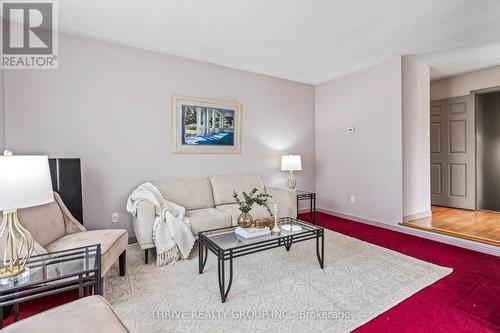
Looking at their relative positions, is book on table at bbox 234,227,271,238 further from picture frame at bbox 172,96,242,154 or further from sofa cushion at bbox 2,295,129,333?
picture frame at bbox 172,96,242,154

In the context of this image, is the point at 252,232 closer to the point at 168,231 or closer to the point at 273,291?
the point at 273,291

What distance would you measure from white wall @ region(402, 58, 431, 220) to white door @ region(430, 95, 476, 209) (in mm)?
988

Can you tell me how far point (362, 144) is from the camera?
393cm

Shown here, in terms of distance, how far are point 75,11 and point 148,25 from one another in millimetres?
632

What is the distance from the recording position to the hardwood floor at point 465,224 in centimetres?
286

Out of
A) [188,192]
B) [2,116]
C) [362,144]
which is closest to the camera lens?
[2,116]

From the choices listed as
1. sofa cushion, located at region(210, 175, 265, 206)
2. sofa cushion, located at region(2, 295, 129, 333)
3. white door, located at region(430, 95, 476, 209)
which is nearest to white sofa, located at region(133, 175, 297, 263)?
sofa cushion, located at region(210, 175, 265, 206)

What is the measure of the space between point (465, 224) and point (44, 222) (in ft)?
15.8

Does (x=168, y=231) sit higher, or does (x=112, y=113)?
(x=112, y=113)

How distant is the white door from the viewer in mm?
4145

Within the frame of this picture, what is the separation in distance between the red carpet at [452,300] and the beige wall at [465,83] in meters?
2.91

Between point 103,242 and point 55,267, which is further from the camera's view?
point 103,242

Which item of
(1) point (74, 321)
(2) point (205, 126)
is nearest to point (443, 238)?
(2) point (205, 126)

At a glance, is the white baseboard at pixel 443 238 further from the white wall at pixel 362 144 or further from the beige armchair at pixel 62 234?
the beige armchair at pixel 62 234
